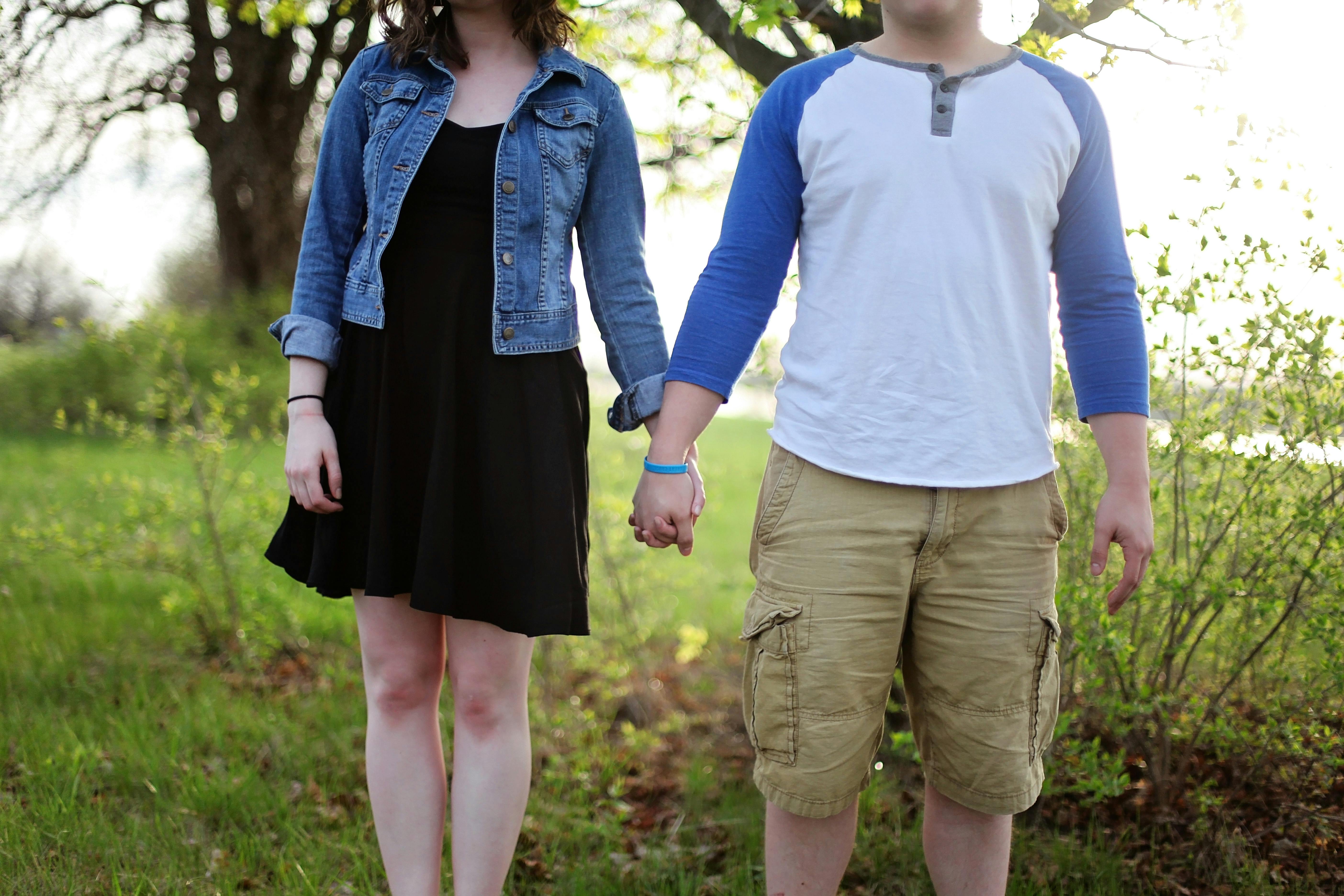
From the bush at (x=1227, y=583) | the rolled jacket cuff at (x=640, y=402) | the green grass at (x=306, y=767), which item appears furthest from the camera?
the green grass at (x=306, y=767)

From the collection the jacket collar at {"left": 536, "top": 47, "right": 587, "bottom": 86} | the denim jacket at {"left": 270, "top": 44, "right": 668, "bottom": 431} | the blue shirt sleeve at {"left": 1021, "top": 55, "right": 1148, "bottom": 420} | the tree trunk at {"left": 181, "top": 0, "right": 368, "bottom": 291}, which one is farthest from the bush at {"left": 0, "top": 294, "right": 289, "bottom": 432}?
the blue shirt sleeve at {"left": 1021, "top": 55, "right": 1148, "bottom": 420}

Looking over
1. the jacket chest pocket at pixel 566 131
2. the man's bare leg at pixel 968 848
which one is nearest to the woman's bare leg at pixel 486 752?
the man's bare leg at pixel 968 848

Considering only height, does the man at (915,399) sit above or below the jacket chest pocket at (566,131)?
below

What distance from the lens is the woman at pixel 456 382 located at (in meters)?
1.69

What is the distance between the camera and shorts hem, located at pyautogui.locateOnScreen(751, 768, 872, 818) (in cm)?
153

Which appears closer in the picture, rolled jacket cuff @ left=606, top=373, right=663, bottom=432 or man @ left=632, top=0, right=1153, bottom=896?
man @ left=632, top=0, right=1153, bottom=896

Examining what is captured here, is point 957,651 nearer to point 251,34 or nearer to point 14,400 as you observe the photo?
point 251,34

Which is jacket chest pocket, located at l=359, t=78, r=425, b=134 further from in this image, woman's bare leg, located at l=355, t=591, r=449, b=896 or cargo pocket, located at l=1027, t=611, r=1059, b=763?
cargo pocket, located at l=1027, t=611, r=1059, b=763

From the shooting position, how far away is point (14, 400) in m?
10.2

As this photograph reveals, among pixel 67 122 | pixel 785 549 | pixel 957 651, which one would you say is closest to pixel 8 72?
pixel 67 122

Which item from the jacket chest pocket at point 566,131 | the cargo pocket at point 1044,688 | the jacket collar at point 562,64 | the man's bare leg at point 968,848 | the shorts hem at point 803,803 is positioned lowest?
the man's bare leg at point 968,848

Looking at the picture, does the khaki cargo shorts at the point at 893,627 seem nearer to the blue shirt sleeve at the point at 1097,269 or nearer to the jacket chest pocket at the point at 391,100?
the blue shirt sleeve at the point at 1097,269

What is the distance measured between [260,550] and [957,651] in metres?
3.28

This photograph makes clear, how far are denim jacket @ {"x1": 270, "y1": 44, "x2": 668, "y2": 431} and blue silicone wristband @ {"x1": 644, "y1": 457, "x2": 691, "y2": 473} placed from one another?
23 cm
